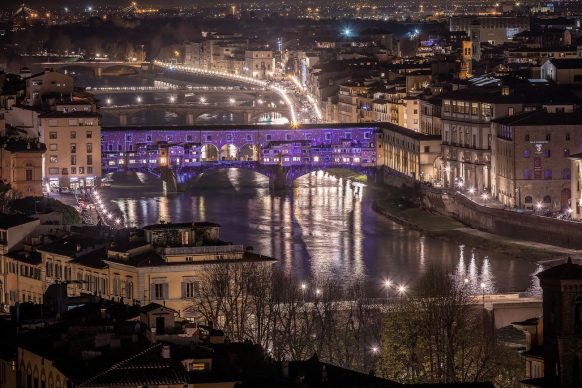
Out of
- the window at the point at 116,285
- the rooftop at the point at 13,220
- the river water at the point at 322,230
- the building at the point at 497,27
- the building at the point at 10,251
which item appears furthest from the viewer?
the building at the point at 497,27

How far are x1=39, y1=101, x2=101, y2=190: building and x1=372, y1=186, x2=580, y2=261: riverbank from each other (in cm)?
562

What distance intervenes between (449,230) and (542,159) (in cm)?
245

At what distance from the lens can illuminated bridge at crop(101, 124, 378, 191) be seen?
163ft

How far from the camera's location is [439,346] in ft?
66.3

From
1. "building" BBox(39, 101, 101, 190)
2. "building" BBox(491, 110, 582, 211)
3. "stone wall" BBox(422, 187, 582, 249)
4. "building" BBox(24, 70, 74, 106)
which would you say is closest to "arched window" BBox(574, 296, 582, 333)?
"stone wall" BBox(422, 187, 582, 249)

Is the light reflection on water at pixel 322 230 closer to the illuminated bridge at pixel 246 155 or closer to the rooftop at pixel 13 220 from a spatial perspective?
the illuminated bridge at pixel 246 155

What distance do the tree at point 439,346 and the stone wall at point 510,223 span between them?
14981 mm

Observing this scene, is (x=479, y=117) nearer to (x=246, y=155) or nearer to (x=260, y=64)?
(x=246, y=155)

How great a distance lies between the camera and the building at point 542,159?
40.9 m

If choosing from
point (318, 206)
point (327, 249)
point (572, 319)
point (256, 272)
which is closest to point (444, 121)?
point (318, 206)

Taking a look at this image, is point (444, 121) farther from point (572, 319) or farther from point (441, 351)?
point (572, 319)

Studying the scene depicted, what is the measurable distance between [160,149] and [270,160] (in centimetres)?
218

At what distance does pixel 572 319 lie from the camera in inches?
620

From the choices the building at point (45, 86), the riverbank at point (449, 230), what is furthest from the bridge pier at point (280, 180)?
the building at point (45, 86)
